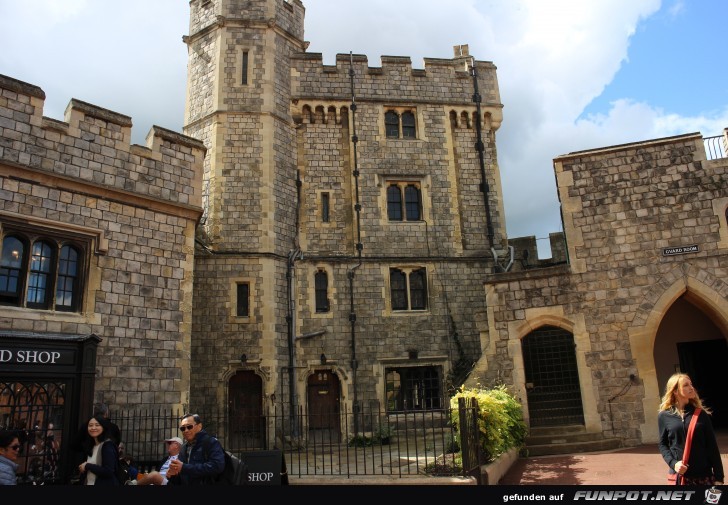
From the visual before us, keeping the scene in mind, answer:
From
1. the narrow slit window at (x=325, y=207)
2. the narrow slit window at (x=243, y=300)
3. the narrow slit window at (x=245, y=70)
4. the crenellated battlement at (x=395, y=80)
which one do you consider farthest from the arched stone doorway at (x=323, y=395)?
the narrow slit window at (x=245, y=70)

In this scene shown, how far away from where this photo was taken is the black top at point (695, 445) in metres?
4.93

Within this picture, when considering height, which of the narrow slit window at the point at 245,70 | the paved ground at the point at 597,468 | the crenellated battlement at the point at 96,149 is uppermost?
the narrow slit window at the point at 245,70

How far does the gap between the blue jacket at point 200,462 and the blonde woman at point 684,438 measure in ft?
13.6

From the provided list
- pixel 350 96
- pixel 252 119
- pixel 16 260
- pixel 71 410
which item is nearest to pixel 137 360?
pixel 71 410

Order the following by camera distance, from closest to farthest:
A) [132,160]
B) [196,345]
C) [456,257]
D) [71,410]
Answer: [71,410]
[132,160]
[196,345]
[456,257]

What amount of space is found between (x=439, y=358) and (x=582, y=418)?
199 inches

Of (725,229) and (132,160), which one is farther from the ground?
(132,160)

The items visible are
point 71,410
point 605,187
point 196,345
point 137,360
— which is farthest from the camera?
point 196,345

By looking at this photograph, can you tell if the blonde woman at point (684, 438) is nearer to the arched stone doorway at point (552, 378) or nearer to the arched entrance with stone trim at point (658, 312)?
the arched entrance with stone trim at point (658, 312)

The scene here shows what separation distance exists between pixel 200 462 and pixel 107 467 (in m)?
1.14

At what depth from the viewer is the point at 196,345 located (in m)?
15.7

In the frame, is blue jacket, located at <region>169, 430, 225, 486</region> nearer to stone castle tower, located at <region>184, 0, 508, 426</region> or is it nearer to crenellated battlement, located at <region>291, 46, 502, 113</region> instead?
stone castle tower, located at <region>184, 0, 508, 426</region>

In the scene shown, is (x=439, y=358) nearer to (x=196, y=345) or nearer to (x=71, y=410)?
(x=196, y=345)

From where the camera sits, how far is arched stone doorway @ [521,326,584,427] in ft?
44.6
